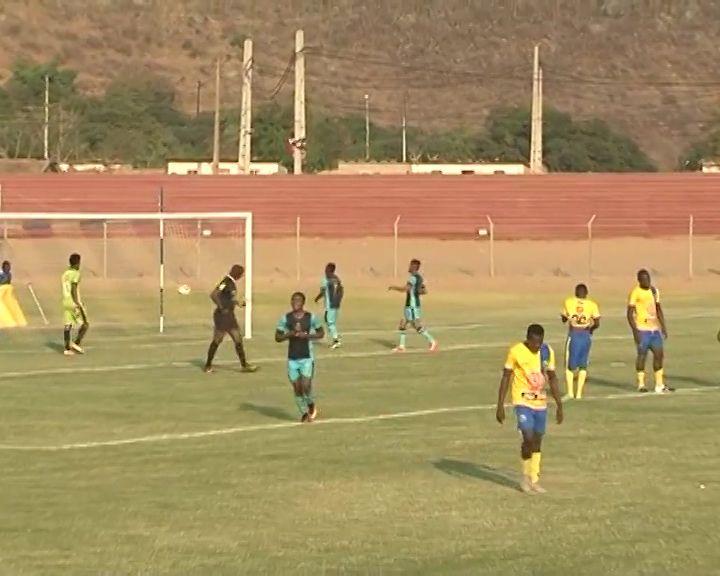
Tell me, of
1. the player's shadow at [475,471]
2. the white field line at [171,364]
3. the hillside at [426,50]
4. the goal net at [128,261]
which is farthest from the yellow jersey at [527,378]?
the hillside at [426,50]

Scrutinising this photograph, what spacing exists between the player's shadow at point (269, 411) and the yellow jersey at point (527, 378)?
733 cm

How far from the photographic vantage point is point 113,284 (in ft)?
174

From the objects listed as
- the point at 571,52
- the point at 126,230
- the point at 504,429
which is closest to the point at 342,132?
the point at 571,52

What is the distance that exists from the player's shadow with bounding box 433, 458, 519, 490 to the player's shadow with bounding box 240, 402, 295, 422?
4.47m

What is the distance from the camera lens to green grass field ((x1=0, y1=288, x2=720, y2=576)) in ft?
46.9

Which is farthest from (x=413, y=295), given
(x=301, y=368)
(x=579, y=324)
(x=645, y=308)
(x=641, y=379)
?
(x=301, y=368)

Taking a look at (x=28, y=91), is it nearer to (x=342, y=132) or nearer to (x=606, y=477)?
(x=342, y=132)

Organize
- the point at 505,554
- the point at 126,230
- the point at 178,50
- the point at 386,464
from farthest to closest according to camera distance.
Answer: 1. the point at 178,50
2. the point at 126,230
3. the point at 386,464
4. the point at 505,554

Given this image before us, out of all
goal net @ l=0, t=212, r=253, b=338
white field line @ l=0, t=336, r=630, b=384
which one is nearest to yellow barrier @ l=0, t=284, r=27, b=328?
white field line @ l=0, t=336, r=630, b=384

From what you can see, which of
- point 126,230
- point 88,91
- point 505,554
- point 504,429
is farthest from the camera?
point 88,91

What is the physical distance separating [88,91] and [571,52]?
4194 cm

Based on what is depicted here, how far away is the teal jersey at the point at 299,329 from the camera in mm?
21391

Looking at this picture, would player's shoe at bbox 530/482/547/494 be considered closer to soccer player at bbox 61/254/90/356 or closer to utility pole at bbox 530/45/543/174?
soccer player at bbox 61/254/90/356

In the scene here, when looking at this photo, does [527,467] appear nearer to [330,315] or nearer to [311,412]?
[311,412]
